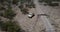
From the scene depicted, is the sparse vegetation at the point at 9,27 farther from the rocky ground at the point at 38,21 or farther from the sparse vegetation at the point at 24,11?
the sparse vegetation at the point at 24,11

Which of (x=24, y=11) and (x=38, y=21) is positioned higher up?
(x=24, y=11)

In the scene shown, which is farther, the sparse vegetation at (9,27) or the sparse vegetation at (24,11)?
the sparse vegetation at (24,11)

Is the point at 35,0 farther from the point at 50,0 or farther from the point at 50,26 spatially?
the point at 50,26

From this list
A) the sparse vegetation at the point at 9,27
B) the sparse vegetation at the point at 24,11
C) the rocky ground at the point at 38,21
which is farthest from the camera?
the sparse vegetation at the point at 24,11

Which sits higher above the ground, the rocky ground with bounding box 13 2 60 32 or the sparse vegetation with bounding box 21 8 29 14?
the sparse vegetation with bounding box 21 8 29 14

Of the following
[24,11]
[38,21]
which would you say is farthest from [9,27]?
[24,11]

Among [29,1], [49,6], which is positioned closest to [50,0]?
[49,6]

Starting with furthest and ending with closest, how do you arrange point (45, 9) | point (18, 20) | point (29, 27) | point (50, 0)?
1. point (50, 0)
2. point (45, 9)
3. point (18, 20)
4. point (29, 27)

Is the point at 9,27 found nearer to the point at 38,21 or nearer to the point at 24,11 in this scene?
the point at 38,21

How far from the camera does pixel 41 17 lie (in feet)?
23.1

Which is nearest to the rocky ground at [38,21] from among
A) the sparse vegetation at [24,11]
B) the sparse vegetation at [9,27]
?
the sparse vegetation at [24,11]

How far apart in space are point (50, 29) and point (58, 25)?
0.74 metres

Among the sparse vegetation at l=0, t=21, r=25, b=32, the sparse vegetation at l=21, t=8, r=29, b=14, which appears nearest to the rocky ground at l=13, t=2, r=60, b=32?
the sparse vegetation at l=21, t=8, r=29, b=14

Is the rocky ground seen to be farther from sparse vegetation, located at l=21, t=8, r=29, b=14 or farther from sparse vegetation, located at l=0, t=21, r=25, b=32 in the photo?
sparse vegetation, located at l=0, t=21, r=25, b=32
